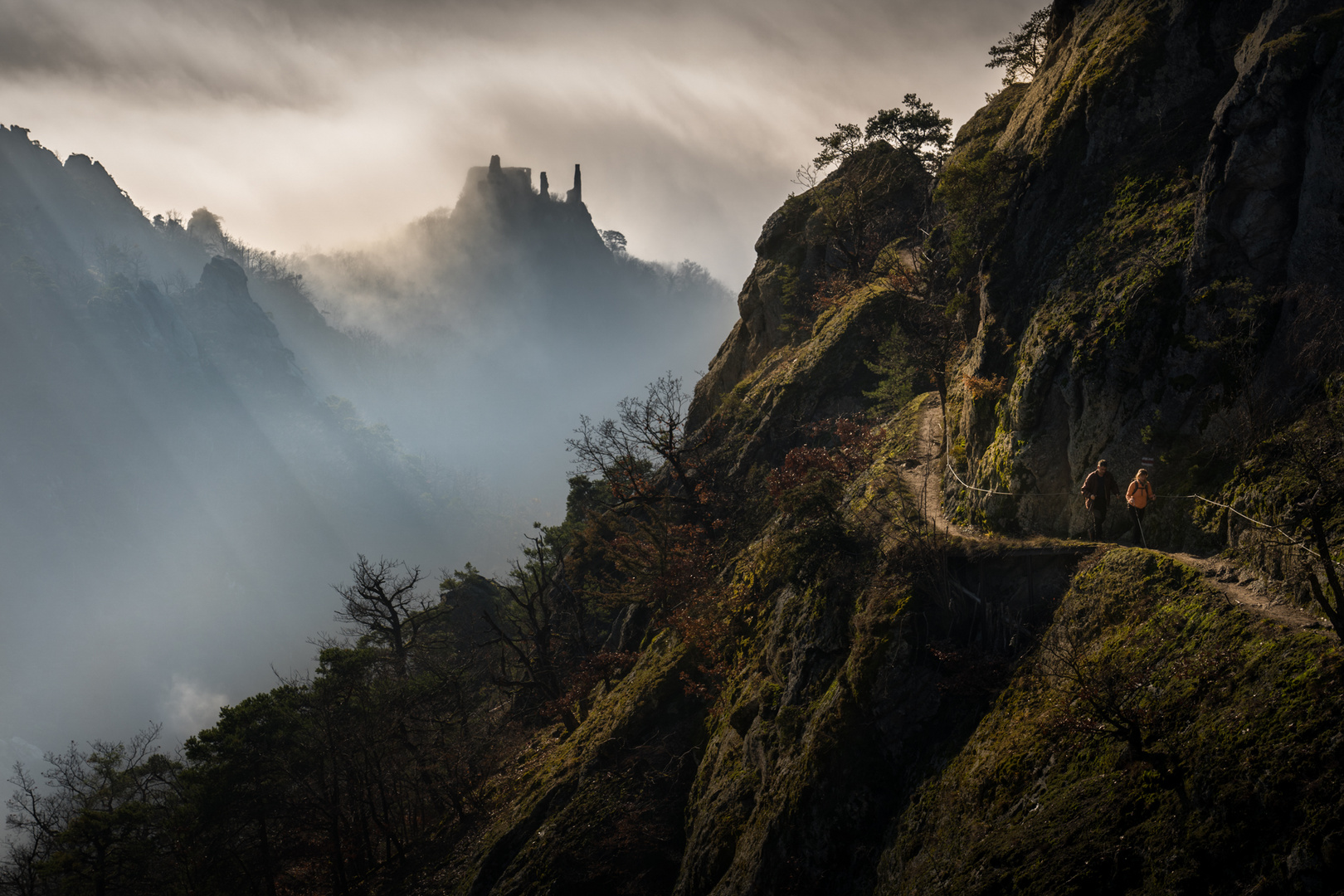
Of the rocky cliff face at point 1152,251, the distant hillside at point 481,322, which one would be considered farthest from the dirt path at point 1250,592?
the distant hillside at point 481,322

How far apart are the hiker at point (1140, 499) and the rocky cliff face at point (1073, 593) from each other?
312 millimetres

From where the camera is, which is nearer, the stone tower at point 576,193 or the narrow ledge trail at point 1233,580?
the narrow ledge trail at point 1233,580

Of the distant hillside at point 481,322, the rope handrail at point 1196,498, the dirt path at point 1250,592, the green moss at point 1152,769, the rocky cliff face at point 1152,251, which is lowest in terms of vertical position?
the green moss at point 1152,769

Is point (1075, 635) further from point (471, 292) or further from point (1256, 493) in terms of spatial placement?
point (471, 292)

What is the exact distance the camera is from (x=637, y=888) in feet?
44.9

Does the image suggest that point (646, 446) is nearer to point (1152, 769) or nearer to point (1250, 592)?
point (1250, 592)

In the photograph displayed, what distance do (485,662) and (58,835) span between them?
18152 millimetres

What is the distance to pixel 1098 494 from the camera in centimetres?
990

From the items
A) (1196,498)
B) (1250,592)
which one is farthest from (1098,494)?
(1250,592)

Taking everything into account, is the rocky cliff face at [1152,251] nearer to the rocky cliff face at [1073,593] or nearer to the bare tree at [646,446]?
the rocky cliff face at [1073,593]

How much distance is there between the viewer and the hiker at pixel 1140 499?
917 cm

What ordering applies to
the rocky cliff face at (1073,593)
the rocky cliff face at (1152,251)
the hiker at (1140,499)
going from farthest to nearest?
1. the hiker at (1140,499)
2. the rocky cliff face at (1152,251)
3. the rocky cliff face at (1073,593)

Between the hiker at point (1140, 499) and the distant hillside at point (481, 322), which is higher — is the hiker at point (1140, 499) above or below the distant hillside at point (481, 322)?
below

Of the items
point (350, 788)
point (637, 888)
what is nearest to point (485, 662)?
point (350, 788)
